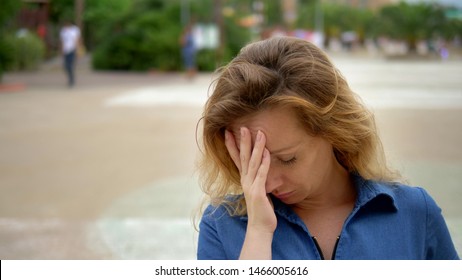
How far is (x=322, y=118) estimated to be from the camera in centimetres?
153

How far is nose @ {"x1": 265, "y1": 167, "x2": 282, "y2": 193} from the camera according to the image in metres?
1.53

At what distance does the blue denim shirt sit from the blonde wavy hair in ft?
0.21

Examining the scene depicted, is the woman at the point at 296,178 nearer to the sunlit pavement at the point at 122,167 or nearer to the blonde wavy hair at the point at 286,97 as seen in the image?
the blonde wavy hair at the point at 286,97

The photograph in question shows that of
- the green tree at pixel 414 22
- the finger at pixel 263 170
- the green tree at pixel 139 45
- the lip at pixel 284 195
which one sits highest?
the finger at pixel 263 170

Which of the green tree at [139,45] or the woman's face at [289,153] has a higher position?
the woman's face at [289,153]

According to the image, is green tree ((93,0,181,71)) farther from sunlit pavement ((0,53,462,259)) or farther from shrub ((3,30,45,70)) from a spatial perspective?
sunlit pavement ((0,53,462,259))

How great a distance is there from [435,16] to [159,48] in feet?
65.1

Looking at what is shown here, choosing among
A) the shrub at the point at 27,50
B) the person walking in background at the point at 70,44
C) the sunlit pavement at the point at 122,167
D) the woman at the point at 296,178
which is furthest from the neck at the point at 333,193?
the shrub at the point at 27,50

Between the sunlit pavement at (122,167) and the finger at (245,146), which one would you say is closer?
the finger at (245,146)

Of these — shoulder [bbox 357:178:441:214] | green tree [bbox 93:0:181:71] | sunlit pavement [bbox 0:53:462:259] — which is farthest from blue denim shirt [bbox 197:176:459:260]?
green tree [bbox 93:0:181:71]

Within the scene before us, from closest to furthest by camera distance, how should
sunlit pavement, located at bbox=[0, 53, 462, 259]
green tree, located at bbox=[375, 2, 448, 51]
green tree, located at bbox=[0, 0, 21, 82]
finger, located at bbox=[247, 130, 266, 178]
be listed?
finger, located at bbox=[247, 130, 266, 178] → sunlit pavement, located at bbox=[0, 53, 462, 259] → green tree, located at bbox=[0, 0, 21, 82] → green tree, located at bbox=[375, 2, 448, 51]

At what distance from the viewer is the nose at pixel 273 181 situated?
1.53 m

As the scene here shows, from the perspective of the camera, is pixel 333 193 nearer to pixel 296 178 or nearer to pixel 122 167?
pixel 296 178
